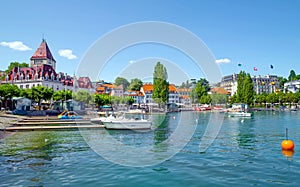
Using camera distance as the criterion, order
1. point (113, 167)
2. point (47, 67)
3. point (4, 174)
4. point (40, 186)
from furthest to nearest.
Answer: point (47, 67)
point (113, 167)
point (4, 174)
point (40, 186)

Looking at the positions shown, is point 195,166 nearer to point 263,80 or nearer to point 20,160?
point 20,160

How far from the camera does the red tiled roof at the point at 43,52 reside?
99625 millimetres

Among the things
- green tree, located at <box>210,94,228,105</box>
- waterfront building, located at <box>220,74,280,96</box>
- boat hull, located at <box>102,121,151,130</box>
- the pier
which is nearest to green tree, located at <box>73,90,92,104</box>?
the pier

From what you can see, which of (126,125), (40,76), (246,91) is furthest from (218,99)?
(126,125)

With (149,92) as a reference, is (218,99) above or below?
below

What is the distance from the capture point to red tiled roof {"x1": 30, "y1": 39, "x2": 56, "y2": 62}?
9962 cm

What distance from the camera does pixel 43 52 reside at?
100m

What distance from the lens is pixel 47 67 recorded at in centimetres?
9500

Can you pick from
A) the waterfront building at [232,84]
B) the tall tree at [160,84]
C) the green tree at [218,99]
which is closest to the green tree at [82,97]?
the tall tree at [160,84]

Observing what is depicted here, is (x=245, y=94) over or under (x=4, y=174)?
over

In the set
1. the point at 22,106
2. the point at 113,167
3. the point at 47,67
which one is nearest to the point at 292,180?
the point at 113,167

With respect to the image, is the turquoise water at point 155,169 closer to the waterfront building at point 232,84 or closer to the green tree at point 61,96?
the green tree at point 61,96

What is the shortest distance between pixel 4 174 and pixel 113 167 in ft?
18.1

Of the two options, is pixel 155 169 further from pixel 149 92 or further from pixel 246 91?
pixel 149 92
